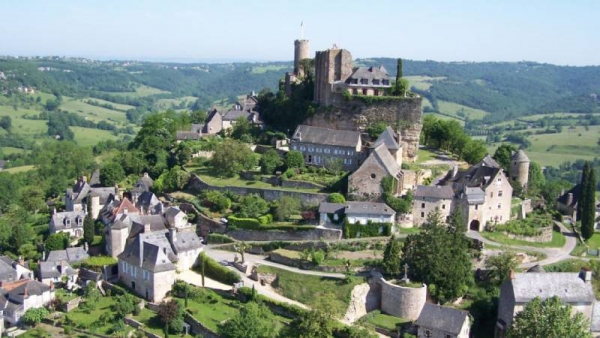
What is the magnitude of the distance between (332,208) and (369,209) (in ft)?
11.2

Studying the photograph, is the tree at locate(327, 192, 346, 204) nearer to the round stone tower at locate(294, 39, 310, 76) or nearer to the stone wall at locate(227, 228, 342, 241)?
the stone wall at locate(227, 228, 342, 241)

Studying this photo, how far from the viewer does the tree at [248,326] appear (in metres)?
42.4

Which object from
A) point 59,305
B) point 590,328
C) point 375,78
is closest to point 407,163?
point 375,78

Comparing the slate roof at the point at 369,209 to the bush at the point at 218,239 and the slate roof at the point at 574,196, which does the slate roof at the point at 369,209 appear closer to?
the bush at the point at 218,239

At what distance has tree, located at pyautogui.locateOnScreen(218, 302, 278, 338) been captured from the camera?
139ft

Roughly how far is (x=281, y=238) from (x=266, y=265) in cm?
411

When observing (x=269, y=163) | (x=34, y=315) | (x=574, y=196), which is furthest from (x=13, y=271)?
(x=574, y=196)

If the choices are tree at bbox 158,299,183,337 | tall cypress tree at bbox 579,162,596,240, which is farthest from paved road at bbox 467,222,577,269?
tree at bbox 158,299,183,337

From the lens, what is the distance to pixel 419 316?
148 feet

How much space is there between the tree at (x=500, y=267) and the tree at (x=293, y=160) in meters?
24.1

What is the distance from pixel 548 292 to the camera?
4406 centimetres

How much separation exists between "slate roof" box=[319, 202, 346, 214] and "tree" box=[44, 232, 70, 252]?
2521 centimetres

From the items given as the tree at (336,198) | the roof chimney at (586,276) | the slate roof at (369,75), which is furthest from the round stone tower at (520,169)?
the roof chimney at (586,276)

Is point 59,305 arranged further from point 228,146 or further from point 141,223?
point 228,146
